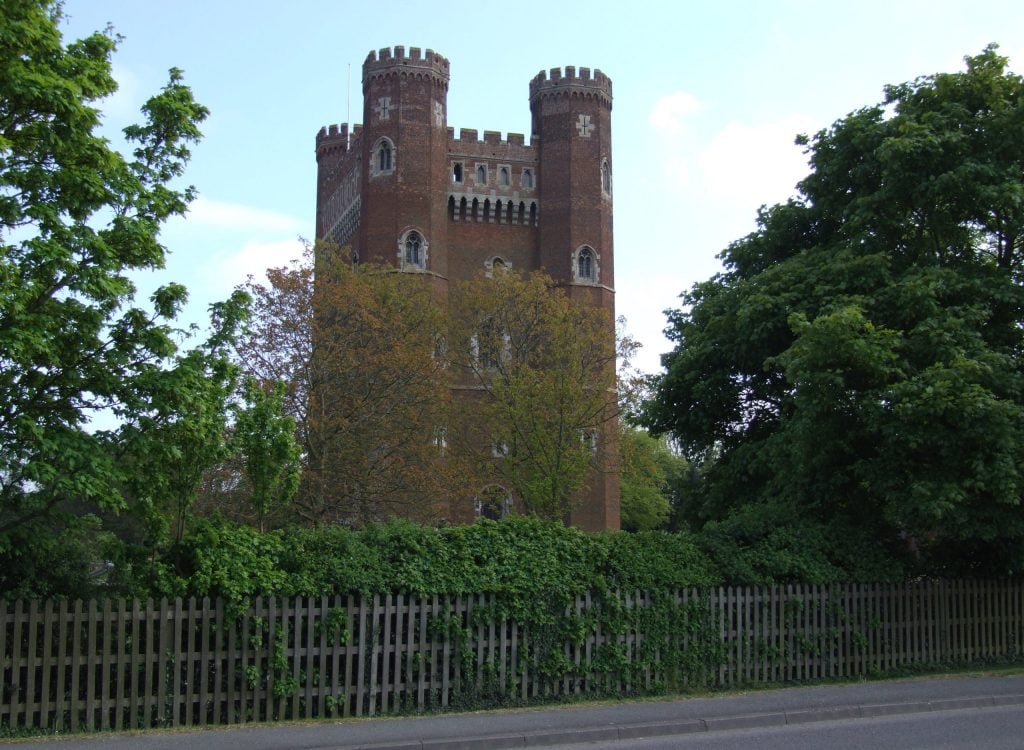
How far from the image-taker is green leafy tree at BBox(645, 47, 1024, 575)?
1588cm

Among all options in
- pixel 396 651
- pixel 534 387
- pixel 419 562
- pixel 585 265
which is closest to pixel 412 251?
pixel 585 265

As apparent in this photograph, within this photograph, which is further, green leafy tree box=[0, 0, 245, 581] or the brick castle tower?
the brick castle tower

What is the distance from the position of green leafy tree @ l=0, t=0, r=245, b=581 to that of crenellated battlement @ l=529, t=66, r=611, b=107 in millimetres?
42878

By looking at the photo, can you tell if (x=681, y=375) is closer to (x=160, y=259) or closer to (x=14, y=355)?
(x=160, y=259)

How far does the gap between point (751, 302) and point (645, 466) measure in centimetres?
2314

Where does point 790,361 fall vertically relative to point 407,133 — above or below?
below

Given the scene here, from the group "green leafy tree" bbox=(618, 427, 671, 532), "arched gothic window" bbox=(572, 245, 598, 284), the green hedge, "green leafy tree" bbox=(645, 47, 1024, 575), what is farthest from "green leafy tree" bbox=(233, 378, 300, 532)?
"arched gothic window" bbox=(572, 245, 598, 284)

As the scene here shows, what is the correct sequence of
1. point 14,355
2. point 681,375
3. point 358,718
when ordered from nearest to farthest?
point 14,355 → point 358,718 → point 681,375

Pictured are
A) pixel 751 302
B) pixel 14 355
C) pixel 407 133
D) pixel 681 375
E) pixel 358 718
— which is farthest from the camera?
pixel 407 133

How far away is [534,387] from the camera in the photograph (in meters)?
35.8

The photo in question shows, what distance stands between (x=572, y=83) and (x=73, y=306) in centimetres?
4465

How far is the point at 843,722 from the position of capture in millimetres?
12953

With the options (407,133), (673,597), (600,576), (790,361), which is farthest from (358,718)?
(407,133)

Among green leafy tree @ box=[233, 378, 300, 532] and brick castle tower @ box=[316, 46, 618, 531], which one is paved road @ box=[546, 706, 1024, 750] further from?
brick castle tower @ box=[316, 46, 618, 531]
